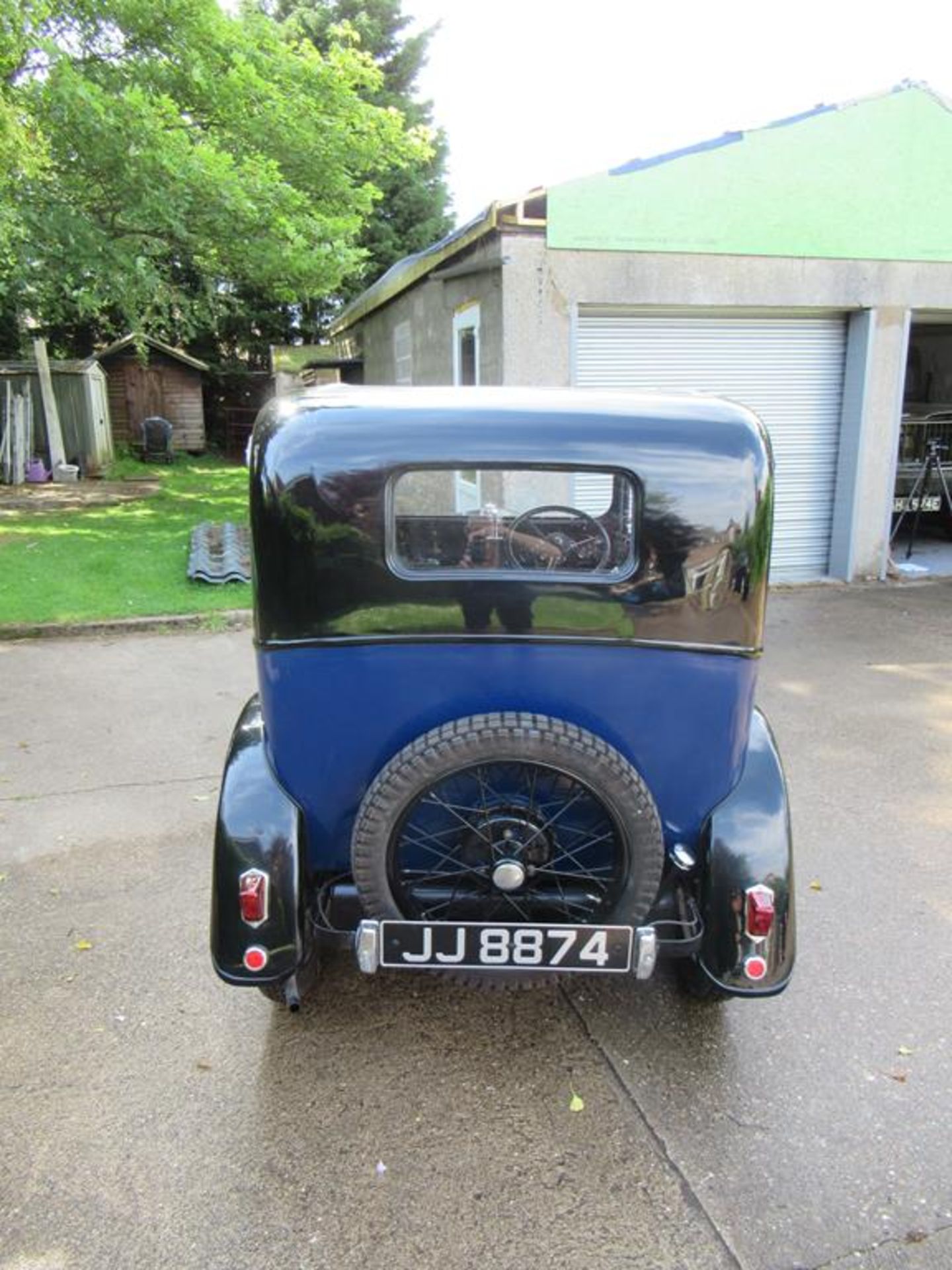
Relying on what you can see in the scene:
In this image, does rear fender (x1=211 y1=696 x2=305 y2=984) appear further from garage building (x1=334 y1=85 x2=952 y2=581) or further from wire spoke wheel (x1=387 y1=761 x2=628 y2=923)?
garage building (x1=334 y1=85 x2=952 y2=581)

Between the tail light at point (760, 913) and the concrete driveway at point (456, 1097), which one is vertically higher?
the tail light at point (760, 913)

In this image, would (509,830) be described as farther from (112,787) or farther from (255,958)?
(112,787)

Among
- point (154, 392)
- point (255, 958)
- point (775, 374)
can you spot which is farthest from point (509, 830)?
point (154, 392)

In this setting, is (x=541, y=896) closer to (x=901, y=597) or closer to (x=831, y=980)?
(x=831, y=980)

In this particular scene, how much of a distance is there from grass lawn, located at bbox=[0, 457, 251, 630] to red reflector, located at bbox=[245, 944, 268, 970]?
530cm

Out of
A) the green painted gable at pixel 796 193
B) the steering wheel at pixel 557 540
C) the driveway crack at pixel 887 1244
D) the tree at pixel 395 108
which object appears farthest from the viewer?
the tree at pixel 395 108

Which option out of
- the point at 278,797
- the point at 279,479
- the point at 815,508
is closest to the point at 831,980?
the point at 278,797

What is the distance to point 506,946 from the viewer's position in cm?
221

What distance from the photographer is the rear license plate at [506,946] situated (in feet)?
7.18

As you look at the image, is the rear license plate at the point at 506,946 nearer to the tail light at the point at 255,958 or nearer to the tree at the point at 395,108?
the tail light at the point at 255,958

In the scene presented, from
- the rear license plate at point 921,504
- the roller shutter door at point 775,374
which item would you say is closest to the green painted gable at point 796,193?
the roller shutter door at point 775,374

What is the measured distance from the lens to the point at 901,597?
823 cm

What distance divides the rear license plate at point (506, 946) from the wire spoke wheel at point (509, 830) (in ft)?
0.24

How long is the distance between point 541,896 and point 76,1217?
53.2 inches
